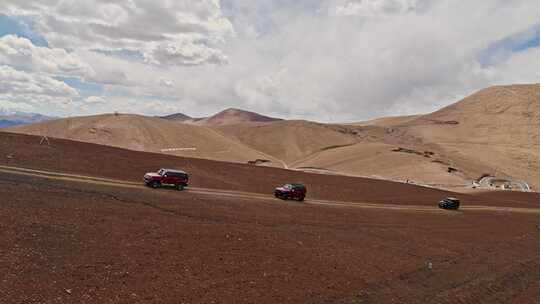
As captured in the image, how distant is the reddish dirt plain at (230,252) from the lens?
1684cm

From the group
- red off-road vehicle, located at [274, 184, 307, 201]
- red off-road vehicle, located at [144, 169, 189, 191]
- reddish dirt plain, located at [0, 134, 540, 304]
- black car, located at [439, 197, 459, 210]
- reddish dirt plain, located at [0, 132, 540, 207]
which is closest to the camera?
reddish dirt plain, located at [0, 134, 540, 304]

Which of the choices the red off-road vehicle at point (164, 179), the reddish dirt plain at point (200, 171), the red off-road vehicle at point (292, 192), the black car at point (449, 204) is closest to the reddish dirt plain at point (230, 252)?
the red off-road vehicle at point (164, 179)

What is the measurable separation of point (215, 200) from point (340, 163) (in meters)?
107

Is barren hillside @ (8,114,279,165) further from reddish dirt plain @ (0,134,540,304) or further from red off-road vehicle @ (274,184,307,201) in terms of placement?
reddish dirt plain @ (0,134,540,304)

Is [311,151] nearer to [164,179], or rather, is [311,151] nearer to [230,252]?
[164,179]

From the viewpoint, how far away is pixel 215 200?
3525 centimetres

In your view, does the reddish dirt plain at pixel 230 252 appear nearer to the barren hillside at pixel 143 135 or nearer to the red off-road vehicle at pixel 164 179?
the red off-road vehicle at pixel 164 179

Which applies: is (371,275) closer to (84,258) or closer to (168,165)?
(84,258)

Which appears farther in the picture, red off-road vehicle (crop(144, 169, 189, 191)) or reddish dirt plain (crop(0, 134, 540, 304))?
red off-road vehicle (crop(144, 169, 189, 191))

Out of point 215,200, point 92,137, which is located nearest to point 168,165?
point 215,200

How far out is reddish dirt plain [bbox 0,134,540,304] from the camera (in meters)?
16.8

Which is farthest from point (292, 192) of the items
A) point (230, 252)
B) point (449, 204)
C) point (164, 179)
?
point (230, 252)

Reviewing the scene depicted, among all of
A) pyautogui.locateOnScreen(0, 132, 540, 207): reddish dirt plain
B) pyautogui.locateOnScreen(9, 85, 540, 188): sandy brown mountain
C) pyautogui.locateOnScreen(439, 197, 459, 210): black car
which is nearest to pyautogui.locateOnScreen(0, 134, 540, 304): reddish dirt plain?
pyautogui.locateOnScreen(0, 132, 540, 207): reddish dirt plain

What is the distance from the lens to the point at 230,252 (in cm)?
2220
